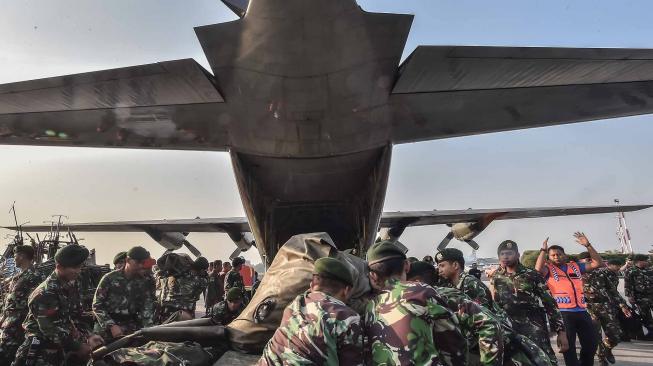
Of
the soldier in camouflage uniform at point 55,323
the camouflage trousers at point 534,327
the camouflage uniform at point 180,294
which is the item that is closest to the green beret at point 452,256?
the camouflage trousers at point 534,327

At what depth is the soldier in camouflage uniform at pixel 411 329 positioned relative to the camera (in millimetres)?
2172

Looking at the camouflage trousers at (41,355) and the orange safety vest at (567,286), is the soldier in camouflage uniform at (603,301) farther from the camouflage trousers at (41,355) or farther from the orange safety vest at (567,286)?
the camouflage trousers at (41,355)

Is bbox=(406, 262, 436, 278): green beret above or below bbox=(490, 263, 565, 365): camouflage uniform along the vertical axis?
above

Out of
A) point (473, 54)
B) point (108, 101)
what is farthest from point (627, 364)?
point (108, 101)

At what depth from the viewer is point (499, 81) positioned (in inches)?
141

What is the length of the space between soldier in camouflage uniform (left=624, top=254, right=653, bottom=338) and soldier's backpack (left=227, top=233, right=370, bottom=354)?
Result: 9.21 metres

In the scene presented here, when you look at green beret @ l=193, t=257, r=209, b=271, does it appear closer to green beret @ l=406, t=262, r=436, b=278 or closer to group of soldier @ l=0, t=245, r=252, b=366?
group of soldier @ l=0, t=245, r=252, b=366

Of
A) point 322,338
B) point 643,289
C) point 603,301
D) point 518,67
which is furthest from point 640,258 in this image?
point 322,338

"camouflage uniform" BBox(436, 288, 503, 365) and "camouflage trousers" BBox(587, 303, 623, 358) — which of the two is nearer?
"camouflage uniform" BBox(436, 288, 503, 365)

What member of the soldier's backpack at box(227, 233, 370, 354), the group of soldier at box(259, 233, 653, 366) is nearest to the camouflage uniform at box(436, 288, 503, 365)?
the group of soldier at box(259, 233, 653, 366)

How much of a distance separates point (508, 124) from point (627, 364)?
5424mm

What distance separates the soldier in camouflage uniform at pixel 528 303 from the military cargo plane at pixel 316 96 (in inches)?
74.0

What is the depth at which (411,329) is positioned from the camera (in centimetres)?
220

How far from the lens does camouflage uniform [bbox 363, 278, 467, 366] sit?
217cm
